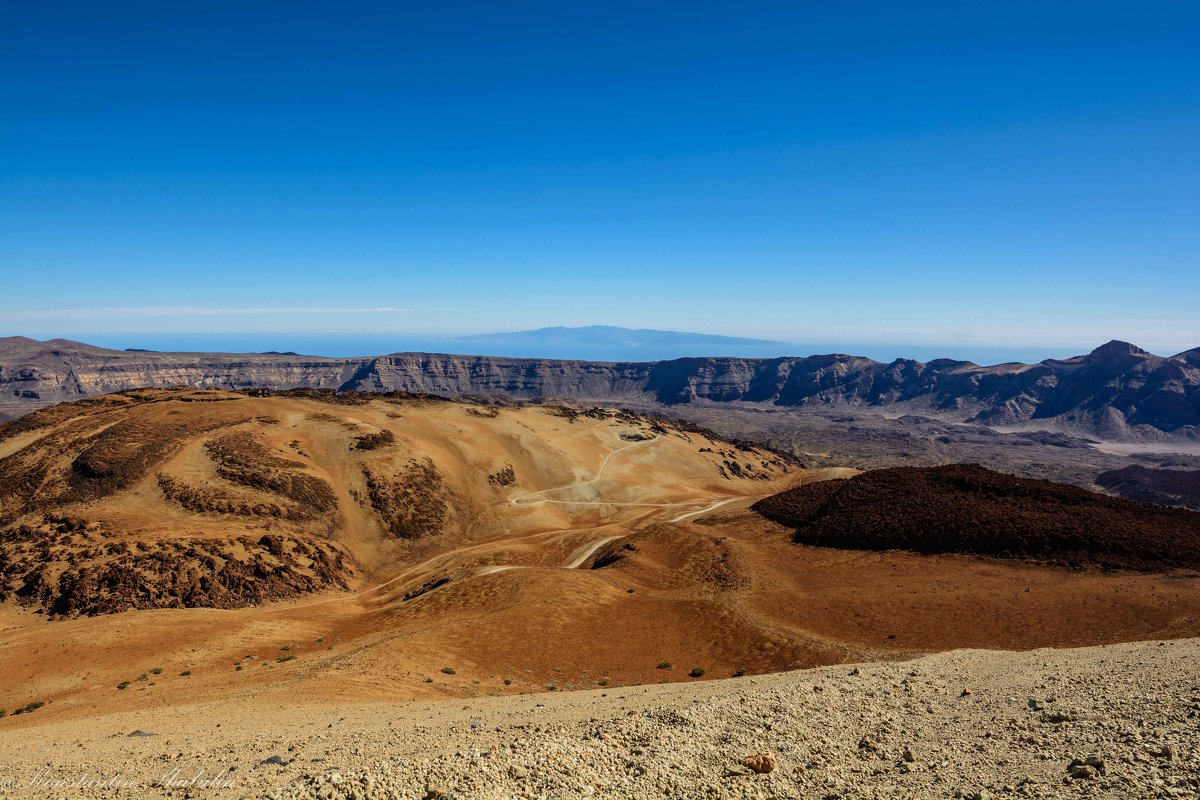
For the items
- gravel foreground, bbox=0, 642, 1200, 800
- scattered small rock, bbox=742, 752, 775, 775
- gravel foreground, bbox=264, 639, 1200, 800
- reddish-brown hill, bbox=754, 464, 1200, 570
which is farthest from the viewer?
reddish-brown hill, bbox=754, 464, 1200, 570

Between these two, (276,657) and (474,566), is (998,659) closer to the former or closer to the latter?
(276,657)

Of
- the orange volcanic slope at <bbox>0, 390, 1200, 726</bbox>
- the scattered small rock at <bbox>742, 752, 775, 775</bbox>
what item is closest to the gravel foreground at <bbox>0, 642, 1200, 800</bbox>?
the scattered small rock at <bbox>742, 752, 775, 775</bbox>

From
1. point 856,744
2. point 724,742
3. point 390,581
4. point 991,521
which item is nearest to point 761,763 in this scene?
point 724,742

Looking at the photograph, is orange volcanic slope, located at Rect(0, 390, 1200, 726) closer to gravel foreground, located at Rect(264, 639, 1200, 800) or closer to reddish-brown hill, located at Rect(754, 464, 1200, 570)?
reddish-brown hill, located at Rect(754, 464, 1200, 570)

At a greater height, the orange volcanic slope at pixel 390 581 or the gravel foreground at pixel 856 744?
the gravel foreground at pixel 856 744

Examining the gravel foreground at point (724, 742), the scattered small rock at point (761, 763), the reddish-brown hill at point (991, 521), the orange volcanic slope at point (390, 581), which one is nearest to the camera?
the gravel foreground at point (724, 742)

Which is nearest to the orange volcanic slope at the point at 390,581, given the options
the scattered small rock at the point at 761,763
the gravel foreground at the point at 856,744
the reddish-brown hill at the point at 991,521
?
the reddish-brown hill at the point at 991,521

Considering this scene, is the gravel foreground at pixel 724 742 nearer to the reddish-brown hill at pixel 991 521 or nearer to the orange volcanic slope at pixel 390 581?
the orange volcanic slope at pixel 390 581

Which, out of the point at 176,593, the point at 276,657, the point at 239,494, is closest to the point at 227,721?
the point at 276,657
